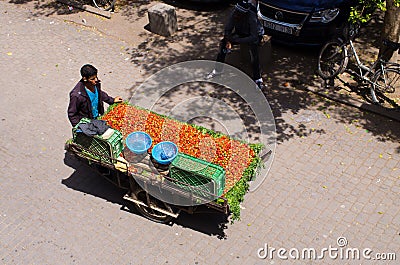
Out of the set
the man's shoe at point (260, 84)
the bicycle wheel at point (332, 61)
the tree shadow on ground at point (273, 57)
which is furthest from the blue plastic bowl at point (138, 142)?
the bicycle wheel at point (332, 61)

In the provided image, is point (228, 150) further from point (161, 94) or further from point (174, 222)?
point (161, 94)

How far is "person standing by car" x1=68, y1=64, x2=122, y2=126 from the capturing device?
750cm

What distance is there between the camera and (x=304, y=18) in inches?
420

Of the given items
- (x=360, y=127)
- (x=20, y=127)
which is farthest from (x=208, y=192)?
(x=20, y=127)

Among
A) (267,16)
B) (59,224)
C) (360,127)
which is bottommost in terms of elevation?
(59,224)

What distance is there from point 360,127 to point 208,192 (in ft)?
13.3

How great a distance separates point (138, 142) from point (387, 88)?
16.9 feet

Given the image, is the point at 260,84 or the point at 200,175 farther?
the point at 260,84

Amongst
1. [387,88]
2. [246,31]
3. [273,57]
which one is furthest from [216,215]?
[273,57]

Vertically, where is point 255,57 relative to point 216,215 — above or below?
above

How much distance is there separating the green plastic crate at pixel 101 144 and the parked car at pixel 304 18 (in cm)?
521

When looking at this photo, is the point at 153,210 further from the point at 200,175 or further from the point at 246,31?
the point at 246,31

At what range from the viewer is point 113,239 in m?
7.55

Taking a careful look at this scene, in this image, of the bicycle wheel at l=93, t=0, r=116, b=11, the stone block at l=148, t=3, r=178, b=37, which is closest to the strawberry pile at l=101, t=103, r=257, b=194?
the stone block at l=148, t=3, r=178, b=37
